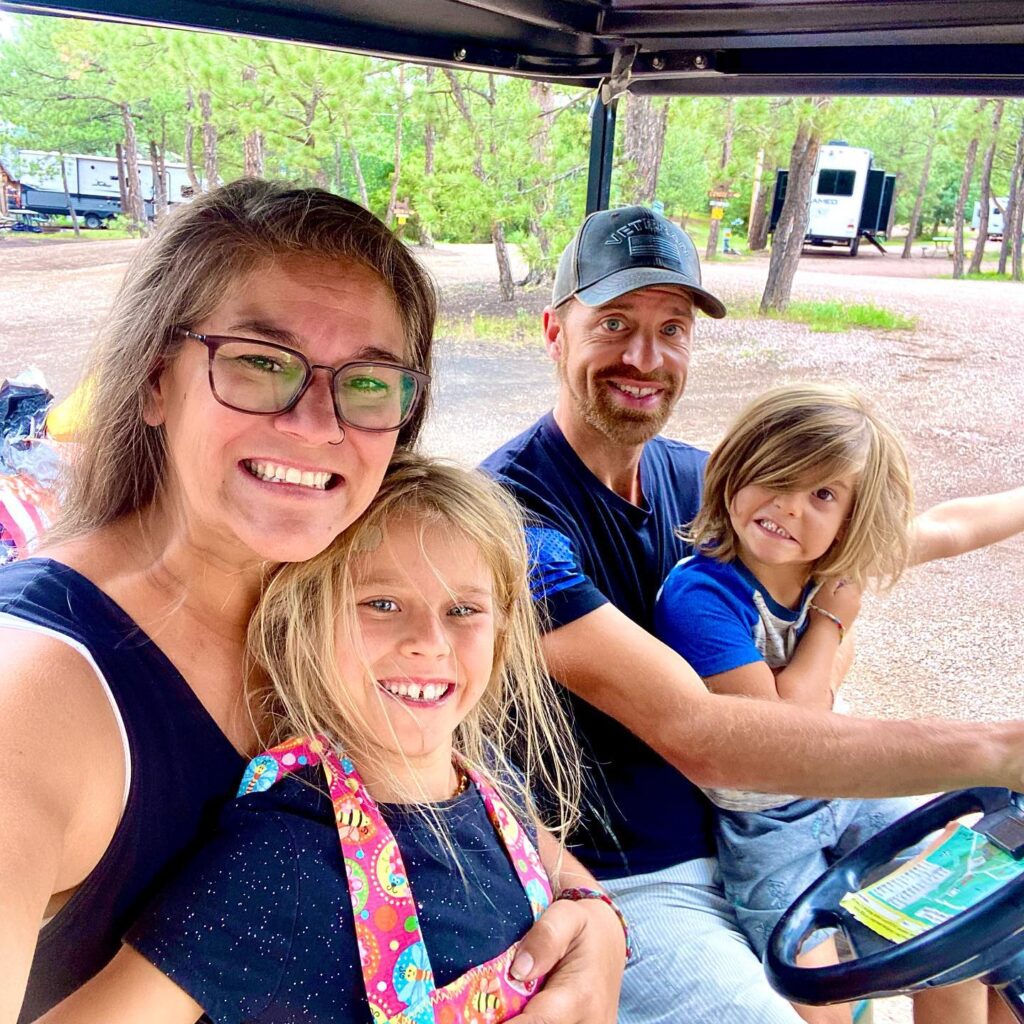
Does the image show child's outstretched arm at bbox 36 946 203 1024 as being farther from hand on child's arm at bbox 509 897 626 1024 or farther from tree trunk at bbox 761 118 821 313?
tree trunk at bbox 761 118 821 313

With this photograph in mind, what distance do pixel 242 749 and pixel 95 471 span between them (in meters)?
0.40

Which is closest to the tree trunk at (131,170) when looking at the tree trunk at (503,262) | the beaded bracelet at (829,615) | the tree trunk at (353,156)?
the tree trunk at (353,156)

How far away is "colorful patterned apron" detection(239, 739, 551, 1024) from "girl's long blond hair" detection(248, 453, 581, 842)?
47mm

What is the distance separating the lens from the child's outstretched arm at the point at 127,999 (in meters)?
0.93

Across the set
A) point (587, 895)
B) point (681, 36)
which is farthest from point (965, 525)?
point (587, 895)

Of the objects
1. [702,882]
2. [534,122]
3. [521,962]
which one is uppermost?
[534,122]

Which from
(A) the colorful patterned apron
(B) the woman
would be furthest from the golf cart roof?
(A) the colorful patterned apron

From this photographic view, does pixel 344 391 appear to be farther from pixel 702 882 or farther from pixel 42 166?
pixel 42 166

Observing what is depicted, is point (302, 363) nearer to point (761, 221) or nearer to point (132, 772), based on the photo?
point (132, 772)

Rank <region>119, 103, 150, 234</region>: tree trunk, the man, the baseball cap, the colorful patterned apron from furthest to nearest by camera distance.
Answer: <region>119, 103, 150, 234</region>: tree trunk, the baseball cap, the man, the colorful patterned apron

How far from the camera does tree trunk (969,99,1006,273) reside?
317 centimetres

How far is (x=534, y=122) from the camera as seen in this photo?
386 centimetres

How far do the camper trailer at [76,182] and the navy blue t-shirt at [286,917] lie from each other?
2.21 metres

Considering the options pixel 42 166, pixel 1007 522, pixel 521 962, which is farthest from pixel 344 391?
pixel 42 166
